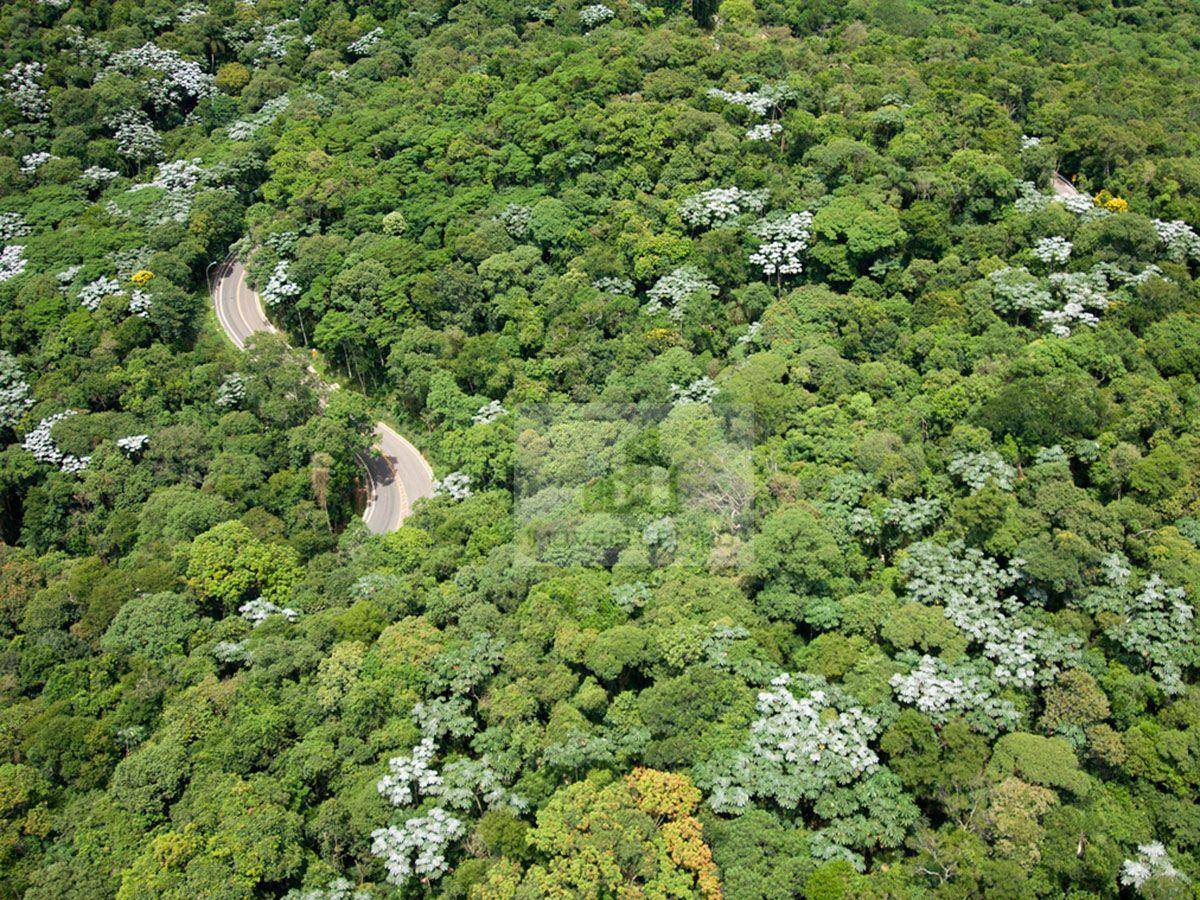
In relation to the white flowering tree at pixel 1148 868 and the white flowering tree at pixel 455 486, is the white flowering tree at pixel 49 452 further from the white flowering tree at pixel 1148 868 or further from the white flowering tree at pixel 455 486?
the white flowering tree at pixel 1148 868

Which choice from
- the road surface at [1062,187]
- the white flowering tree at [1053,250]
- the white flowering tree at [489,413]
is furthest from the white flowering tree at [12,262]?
the road surface at [1062,187]

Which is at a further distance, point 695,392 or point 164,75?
point 164,75

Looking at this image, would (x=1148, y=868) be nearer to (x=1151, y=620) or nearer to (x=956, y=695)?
(x=956, y=695)

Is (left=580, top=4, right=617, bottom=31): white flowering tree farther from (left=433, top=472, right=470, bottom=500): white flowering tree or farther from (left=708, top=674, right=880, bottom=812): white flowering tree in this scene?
(left=708, top=674, right=880, bottom=812): white flowering tree

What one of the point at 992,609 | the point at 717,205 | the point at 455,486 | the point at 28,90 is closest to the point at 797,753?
the point at 992,609

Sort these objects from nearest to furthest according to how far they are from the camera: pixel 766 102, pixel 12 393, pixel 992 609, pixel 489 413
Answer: pixel 992 609 → pixel 489 413 → pixel 12 393 → pixel 766 102

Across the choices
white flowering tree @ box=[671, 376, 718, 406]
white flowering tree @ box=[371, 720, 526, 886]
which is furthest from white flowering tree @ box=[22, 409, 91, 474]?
white flowering tree @ box=[671, 376, 718, 406]

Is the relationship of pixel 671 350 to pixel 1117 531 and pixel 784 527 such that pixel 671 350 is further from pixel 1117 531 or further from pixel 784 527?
pixel 1117 531

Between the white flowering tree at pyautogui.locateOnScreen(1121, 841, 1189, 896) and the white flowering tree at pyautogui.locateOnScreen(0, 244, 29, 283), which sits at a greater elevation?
the white flowering tree at pyautogui.locateOnScreen(0, 244, 29, 283)

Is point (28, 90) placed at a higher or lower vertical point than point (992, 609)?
higher
